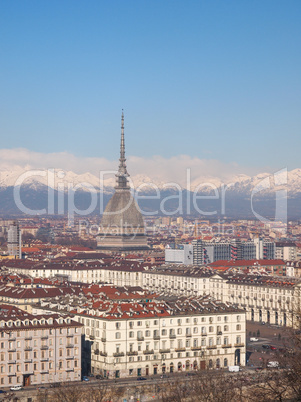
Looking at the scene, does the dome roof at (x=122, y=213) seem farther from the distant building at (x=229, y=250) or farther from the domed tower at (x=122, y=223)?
the distant building at (x=229, y=250)

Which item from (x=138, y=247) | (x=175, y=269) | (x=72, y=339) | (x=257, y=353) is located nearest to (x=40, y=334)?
(x=72, y=339)

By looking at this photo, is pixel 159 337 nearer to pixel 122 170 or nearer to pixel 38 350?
pixel 38 350

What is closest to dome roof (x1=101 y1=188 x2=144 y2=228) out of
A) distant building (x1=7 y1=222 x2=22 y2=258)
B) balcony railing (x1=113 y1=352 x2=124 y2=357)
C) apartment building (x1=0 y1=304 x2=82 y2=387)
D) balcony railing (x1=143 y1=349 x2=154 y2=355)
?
distant building (x1=7 y1=222 x2=22 y2=258)

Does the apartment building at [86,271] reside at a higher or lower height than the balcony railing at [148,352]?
higher

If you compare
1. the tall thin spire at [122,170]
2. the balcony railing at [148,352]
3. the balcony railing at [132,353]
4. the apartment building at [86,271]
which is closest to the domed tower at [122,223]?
the tall thin spire at [122,170]

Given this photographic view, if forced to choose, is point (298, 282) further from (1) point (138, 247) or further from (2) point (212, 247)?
(1) point (138, 247)
